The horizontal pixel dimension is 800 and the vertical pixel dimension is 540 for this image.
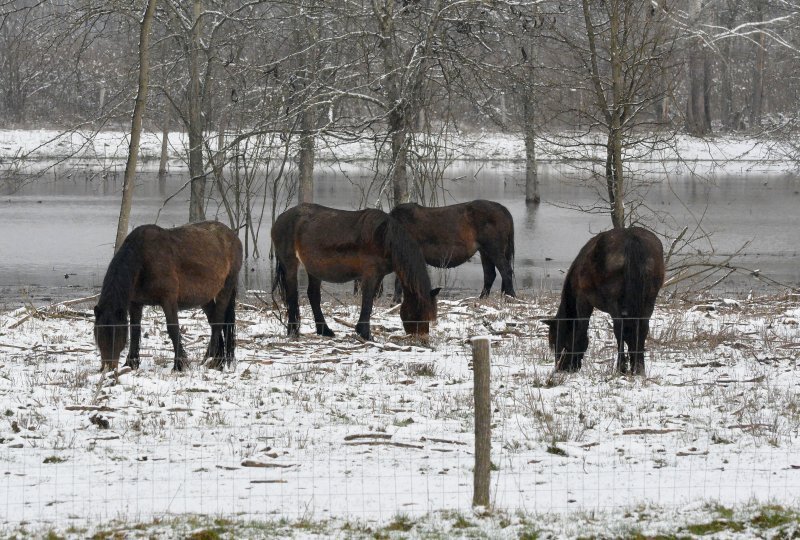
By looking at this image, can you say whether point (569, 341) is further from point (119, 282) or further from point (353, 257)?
point (119, 282)

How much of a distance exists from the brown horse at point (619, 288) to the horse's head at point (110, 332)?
3884mm

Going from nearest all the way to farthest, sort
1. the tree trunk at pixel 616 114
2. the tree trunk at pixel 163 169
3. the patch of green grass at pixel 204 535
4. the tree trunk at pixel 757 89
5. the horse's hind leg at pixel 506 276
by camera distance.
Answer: the patch of green grass at pixel 204 535
the tree trunk at pixel 616 114
the horse's hind leg at pixel 506 276
the tree trunk at pixel 163 169
the tree trunk at pixel 757 89

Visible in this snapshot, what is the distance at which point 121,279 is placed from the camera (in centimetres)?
838

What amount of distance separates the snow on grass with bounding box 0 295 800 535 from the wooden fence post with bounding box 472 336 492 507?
0.51 feet

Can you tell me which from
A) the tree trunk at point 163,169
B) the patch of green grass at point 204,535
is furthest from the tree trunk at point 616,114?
the tree trunk at point 163,169

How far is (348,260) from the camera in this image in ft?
36.1

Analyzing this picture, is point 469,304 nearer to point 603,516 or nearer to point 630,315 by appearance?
point 630,315

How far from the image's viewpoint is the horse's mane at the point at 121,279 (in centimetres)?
834

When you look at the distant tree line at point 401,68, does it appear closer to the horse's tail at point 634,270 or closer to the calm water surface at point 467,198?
the calm water surface at point 467,198

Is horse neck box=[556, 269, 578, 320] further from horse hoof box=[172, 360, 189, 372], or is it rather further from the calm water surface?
the calm water surface

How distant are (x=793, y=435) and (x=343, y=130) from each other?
1011 centimetres

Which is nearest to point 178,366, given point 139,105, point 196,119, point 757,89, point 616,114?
point 139,105

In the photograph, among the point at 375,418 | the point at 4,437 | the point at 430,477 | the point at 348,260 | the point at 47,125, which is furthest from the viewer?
the point at 47,125

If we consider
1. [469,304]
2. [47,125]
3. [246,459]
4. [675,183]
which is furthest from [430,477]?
[47,125]
